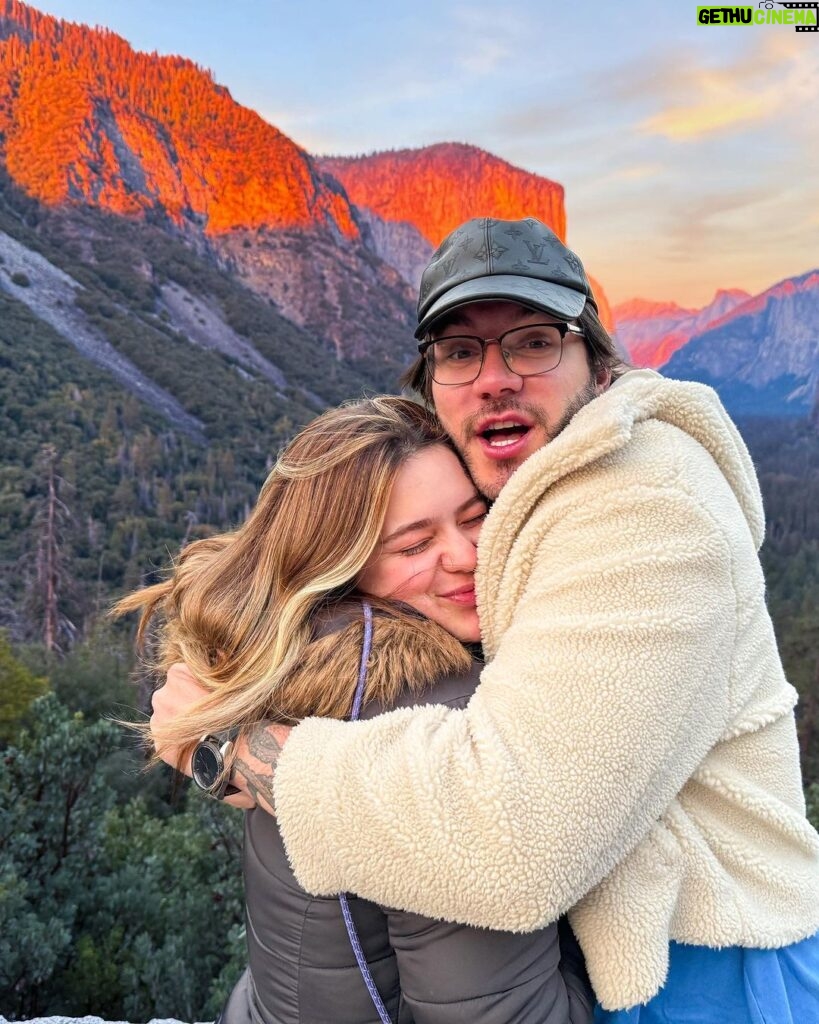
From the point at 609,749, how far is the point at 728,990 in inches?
23.3

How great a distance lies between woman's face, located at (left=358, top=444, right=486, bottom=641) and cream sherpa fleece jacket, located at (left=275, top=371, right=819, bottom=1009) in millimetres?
204

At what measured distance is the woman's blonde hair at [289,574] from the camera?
4.59 feet

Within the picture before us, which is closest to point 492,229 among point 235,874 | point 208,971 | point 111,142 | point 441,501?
point 441,501

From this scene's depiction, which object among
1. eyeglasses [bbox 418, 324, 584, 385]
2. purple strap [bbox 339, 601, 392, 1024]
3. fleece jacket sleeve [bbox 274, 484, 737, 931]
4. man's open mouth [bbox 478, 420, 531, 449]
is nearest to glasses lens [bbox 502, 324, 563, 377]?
eyeglasses [bbox 418, 324, 584, 385]

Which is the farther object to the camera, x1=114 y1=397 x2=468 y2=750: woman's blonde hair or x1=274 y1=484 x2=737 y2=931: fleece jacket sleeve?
x1=114 y1=397 x2=468 y2=750: woman's blonde hair

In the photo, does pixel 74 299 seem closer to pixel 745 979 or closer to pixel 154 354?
pixel 154 354

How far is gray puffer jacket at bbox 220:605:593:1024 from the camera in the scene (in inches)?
43.3

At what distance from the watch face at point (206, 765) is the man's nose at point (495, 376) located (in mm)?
1002

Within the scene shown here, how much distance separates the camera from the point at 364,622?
1425mm

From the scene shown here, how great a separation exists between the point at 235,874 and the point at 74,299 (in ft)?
217

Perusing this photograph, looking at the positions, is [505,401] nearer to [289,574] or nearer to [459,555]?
[459,555]

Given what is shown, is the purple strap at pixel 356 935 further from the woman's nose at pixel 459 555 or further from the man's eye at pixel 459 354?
the man's eye at pixel 459 354

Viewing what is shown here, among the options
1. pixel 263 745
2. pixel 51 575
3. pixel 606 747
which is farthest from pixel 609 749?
pixel 51 575

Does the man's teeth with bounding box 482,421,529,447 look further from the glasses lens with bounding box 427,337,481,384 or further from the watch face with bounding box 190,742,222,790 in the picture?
the watch face with bounding box 190,742,222,790
